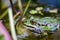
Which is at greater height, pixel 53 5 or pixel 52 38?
pixel 53 5

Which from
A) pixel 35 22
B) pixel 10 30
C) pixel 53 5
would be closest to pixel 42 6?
pixel 53 5

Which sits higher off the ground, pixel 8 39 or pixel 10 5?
pixel 10 5

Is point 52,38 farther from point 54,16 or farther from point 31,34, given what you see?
point 54,16

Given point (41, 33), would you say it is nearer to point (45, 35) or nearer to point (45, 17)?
point (45, 35)

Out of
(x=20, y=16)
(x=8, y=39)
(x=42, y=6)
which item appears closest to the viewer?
(x=8, y=39)

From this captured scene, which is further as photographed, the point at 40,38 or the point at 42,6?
the point at 42,6

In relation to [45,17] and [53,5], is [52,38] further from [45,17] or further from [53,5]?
[53,5]

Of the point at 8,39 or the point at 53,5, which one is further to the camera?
the point at 53,5

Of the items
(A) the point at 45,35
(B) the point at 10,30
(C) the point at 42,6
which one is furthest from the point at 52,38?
(C) the point at 42,6

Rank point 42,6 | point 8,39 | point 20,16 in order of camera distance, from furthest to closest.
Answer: point 42,6
point 20,16
point 8,39
